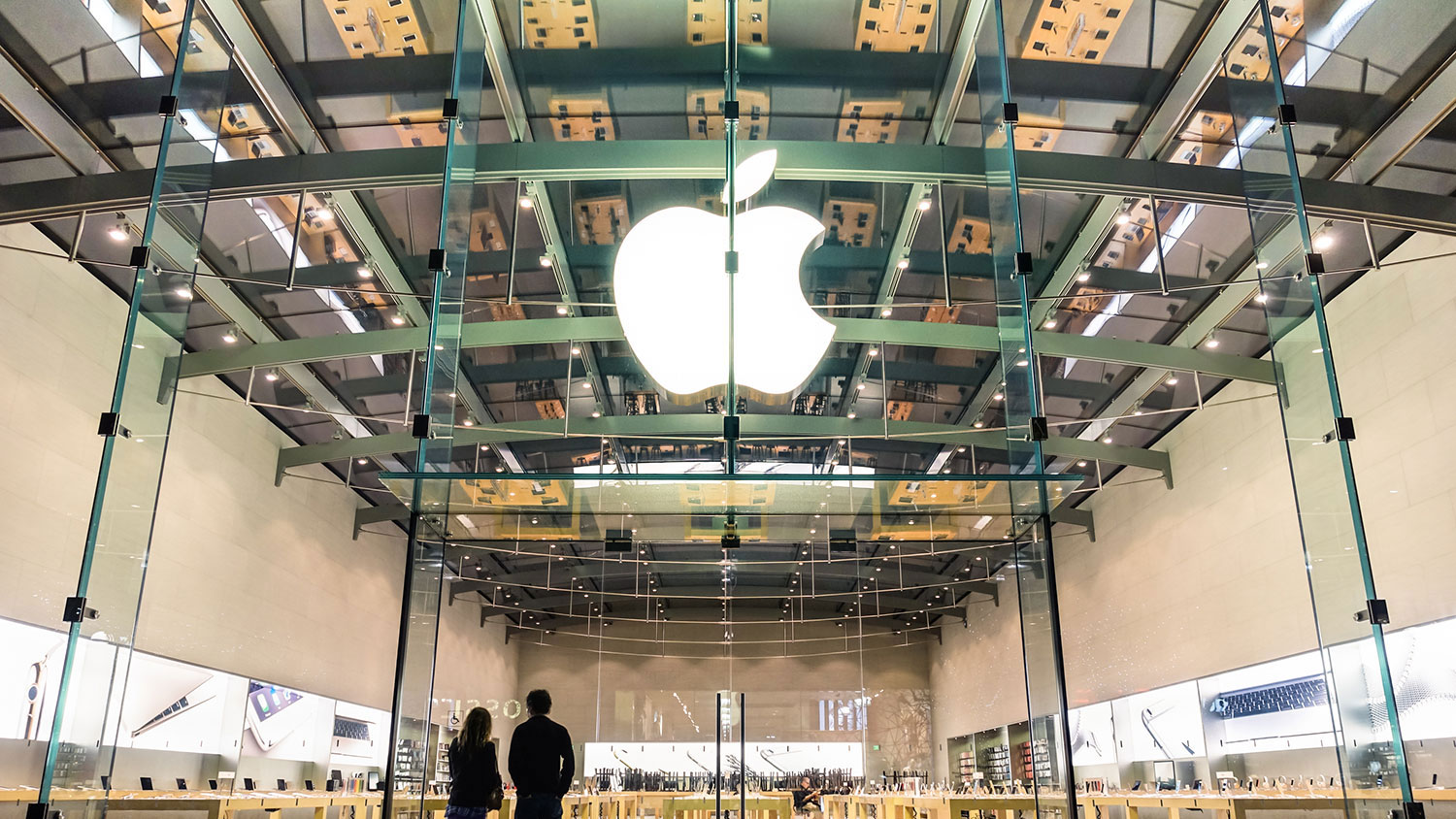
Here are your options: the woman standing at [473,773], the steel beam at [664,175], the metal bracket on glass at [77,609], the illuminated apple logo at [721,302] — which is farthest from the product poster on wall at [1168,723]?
the metal bracket on glass at [77,609]

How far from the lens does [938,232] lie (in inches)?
335

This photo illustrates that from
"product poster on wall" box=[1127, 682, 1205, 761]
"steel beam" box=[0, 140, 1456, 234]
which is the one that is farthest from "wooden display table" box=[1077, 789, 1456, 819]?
"steel beam" box=[0, 140, 1456, 234]

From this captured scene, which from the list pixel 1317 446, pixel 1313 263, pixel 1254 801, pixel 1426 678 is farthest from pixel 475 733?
pixel 1426 678

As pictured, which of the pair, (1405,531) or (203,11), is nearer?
(203,11)

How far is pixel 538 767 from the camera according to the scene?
591 centimetres

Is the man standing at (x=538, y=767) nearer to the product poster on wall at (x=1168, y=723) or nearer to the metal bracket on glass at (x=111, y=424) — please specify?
the metal bracket on glass at (x=111, y=424)

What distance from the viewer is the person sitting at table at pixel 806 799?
9.03 meters

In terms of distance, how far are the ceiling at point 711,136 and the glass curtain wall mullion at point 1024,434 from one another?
23 cm

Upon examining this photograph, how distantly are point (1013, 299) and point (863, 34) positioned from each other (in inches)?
98.6

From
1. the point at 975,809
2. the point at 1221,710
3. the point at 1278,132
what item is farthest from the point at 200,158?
the point at 1221,710

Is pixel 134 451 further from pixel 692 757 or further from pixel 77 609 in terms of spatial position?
pixel 692 757

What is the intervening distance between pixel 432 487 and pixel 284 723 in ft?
42.8

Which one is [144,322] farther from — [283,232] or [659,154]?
[283,232]

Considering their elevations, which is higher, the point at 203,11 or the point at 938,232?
the point at 203,11
